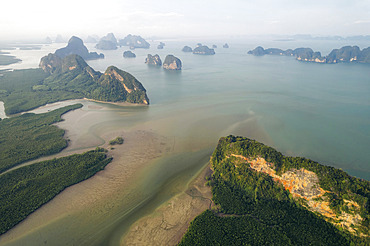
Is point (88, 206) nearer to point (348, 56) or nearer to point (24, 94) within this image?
point (24, 94)

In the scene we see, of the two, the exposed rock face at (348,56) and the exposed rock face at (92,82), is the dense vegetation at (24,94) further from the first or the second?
the exposed rock face at (348,56)

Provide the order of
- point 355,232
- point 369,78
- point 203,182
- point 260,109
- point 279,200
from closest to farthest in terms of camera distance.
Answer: point 355,232, point 279,200, point 203,182, point 260,109, point 369,78

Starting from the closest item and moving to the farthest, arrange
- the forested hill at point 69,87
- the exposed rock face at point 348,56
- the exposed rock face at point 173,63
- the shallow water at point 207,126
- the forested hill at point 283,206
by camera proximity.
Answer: the forested hill at point 283,206, the shallow water at point 207,126, the forested hill at point 69,87, the exposed rock face at point 173,63, the exposed rock face at point 348,56

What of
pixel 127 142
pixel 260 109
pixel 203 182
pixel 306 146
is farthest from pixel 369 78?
pixel 127 142

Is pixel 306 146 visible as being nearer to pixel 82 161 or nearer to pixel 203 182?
pixel 203 182

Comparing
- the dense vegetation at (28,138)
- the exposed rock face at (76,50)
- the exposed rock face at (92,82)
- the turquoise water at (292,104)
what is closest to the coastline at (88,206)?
the dense vegetation at (28,138)

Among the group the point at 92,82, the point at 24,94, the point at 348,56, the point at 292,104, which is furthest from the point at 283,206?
the point at 348,56
